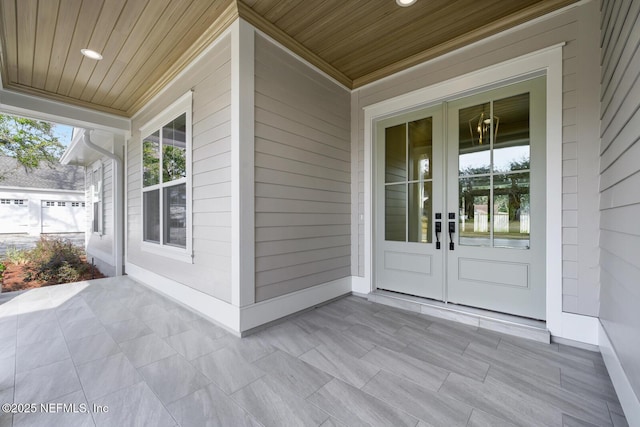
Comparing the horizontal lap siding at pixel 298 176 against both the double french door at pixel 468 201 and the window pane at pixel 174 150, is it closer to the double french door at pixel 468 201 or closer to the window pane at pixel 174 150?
the double french door at pixel 468 201

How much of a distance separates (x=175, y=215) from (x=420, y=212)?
3.14 meters

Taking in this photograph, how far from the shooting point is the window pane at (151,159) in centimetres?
381

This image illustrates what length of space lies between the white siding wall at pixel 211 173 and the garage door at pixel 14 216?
933 centimetres

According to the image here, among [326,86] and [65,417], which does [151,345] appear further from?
[326,86]

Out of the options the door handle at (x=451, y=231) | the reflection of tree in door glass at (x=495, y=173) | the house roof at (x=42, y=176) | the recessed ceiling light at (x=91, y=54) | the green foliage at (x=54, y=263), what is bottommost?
the green foliage at (x=54, y=263)

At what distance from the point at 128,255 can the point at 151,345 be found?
3281mm

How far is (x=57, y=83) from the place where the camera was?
3592 millimetres

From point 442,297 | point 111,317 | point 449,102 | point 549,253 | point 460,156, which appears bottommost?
point 111,317

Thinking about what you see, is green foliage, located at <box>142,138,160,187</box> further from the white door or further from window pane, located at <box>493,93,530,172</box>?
window pane, located at <box>493,93,530,172</box>

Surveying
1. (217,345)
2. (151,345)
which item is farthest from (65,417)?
(217,345)

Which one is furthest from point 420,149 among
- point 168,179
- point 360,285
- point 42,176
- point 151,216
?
point 42,176

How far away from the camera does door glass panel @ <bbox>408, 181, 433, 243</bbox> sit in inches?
121

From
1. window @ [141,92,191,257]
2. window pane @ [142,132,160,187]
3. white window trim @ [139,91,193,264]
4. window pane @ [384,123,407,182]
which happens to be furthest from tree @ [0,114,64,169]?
window pane @ [384,123,407,182]

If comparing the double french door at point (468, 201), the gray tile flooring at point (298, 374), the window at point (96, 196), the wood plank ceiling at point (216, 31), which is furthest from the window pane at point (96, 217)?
the double french door at point (468, 201)
